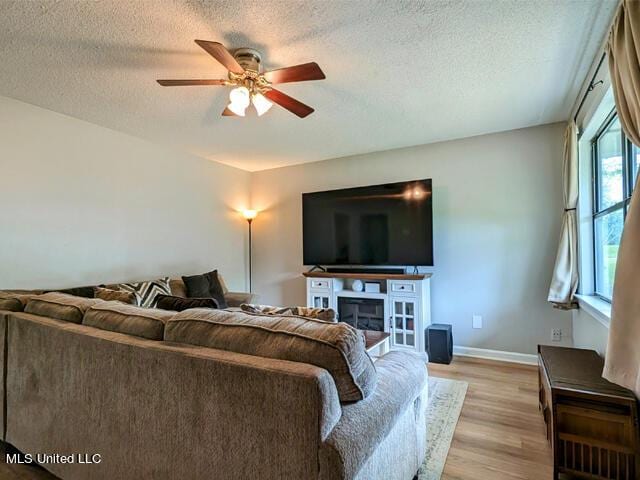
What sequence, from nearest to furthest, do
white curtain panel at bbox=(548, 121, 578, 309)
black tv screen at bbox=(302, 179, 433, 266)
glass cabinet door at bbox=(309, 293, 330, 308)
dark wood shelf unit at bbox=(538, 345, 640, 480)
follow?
dark wood shelf unit at bbox=(538, 345, 640, 480) < white curtain panel at bbox=(548, 121, 578, 309) < black tv screen at bbox=(302, 179, 433, 266) < glass cabinet door at bbox=(309, 293, 330, 308)

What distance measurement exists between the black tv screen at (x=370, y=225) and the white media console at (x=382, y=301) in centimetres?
26

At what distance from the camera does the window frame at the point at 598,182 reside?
2.08m

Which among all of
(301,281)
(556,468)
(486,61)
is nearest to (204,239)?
(301,281)

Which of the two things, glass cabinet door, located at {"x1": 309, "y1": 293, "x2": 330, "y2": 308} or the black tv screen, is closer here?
the black tv screen

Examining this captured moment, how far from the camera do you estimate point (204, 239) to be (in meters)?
4.52

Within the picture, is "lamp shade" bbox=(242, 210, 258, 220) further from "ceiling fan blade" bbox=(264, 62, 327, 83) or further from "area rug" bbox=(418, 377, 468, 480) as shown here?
"area rug" bbox=(418, 377, 468, 480)

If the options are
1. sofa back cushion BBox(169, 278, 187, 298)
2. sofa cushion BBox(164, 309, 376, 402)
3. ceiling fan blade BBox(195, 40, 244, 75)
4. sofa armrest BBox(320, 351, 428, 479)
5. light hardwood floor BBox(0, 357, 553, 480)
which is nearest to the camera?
sofa armrest BBox(320, 351, 428, 479)

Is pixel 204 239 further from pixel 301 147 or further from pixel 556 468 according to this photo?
pixel 556 468

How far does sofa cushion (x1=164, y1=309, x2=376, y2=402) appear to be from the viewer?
3.56 feet

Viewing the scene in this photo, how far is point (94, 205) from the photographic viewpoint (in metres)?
3.34

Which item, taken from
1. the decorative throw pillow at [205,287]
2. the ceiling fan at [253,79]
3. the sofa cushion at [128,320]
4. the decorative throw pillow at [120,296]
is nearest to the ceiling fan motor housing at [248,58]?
the ceiling fan at [253,79]

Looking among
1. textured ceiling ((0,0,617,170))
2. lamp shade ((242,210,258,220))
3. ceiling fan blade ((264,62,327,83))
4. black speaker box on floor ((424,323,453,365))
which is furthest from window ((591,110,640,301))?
lamp shade ((242,210,258,220))

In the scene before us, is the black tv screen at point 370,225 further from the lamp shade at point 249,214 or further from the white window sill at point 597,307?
the white window sill at point 597,307

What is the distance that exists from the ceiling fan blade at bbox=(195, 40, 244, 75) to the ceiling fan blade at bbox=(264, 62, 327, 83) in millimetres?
191
